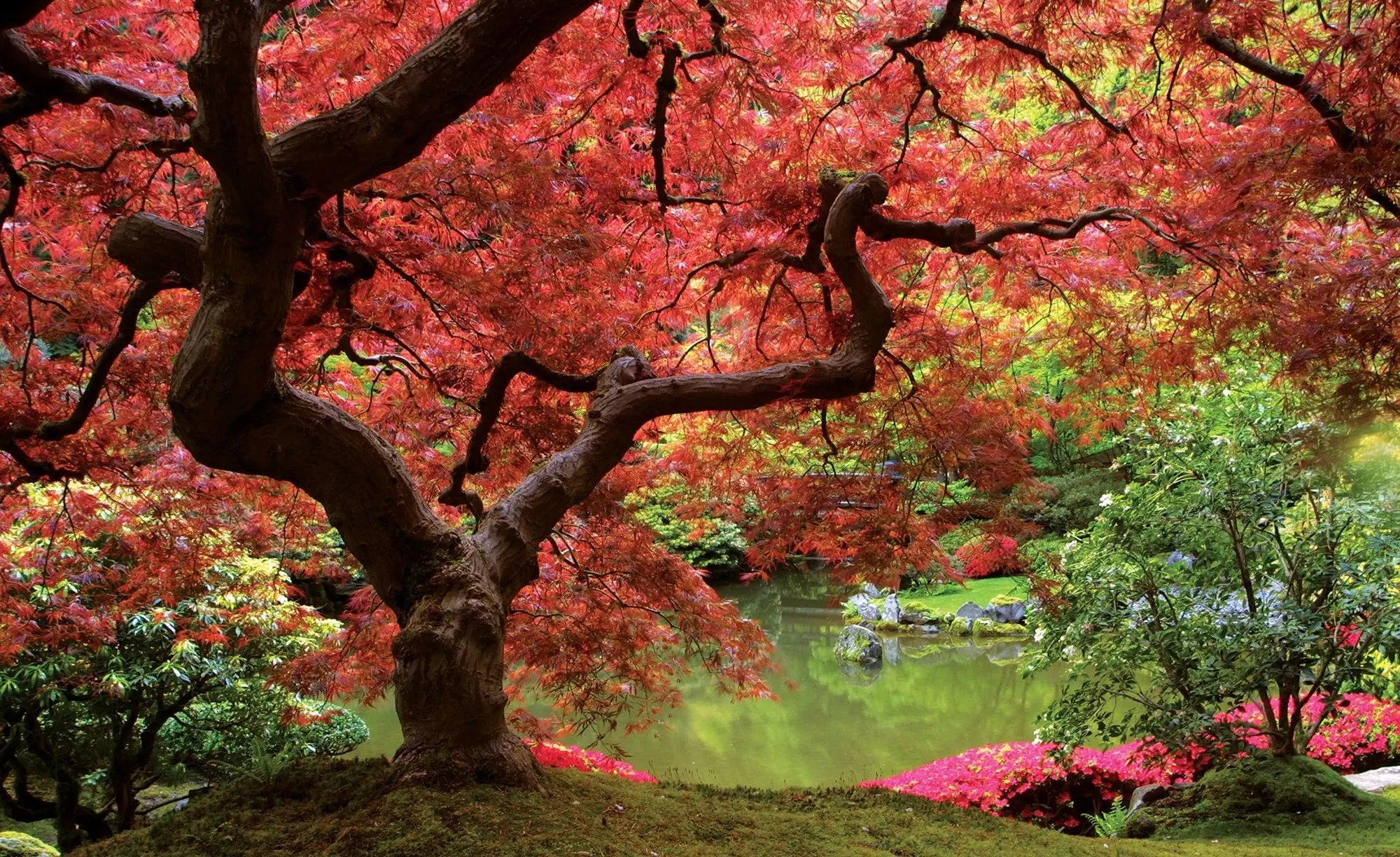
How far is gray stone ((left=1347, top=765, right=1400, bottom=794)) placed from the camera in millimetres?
4137

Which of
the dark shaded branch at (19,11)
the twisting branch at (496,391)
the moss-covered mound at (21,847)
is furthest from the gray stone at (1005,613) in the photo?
the dark shaded branch at (19,11)

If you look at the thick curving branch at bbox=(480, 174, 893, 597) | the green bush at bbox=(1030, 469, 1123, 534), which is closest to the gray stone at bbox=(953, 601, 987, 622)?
the green bush at bbox=(1030, 469, 1123, 534)

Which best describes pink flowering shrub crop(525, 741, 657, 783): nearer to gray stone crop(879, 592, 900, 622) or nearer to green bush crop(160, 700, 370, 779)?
green bush crop(160, 700, 370, 779)

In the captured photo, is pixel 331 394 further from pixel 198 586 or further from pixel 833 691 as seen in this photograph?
pixel 833 691

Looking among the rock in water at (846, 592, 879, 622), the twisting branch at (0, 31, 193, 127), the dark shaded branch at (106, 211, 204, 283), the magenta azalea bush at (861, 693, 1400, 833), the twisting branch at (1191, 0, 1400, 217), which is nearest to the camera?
the dark shaded branch at (106, 211, 204, 283)

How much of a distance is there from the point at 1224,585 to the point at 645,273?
3261mm

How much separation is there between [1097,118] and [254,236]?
3399mm

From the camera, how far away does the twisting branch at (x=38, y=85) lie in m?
A: 2.40

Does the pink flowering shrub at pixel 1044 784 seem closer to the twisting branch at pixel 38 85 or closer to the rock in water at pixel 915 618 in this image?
the twisting branch at pixel 38 85

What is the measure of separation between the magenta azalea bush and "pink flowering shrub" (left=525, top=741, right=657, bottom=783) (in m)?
1.54

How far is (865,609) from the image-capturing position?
1220 centimetres

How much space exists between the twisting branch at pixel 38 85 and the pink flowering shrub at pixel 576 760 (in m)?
2.86

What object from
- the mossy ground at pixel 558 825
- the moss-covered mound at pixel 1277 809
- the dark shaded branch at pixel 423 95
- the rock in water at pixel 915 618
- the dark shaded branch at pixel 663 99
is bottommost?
the mossy ground at pixel 558 825

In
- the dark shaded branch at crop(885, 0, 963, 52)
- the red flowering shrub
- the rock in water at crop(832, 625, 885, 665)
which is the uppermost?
the dark shaded branch at crop(885, 0, 963, 52)
